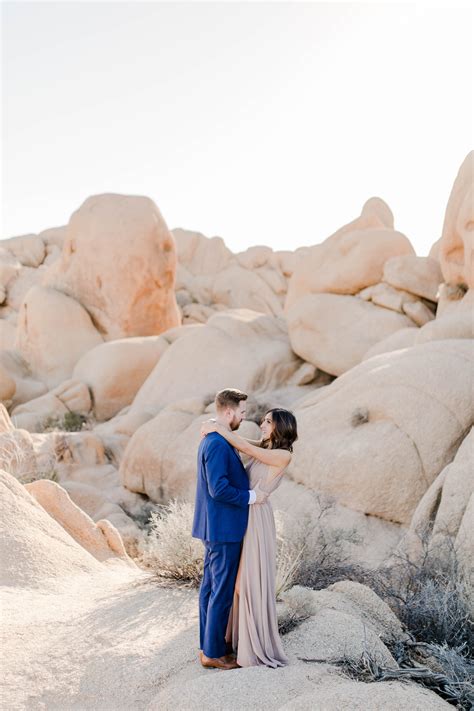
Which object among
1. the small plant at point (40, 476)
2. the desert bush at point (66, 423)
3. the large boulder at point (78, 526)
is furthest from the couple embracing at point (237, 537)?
the desert bush at point (66, 423)

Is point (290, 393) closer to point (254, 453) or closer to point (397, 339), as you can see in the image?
point (397, 339)

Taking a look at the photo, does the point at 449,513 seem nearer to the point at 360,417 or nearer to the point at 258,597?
the point at 360,417

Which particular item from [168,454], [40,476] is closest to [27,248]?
[40,476]

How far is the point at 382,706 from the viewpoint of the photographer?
334cm

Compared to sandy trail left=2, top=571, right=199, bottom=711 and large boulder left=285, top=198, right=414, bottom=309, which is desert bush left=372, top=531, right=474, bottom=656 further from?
large boulder left=285, top=198, right=414, bottom=309

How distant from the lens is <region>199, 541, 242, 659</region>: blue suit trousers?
4277 millimetres

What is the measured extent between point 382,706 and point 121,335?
18.1 metres

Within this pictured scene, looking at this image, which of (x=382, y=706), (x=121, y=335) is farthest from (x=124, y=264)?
(x=382, y=706)

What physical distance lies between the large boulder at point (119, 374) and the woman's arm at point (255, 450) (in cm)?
1299

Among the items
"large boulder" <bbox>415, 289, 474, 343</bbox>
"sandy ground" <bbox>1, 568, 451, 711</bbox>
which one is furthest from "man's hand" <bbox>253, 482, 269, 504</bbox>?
"large boulder" <bbox>415, 289, 474, 343</bbox>

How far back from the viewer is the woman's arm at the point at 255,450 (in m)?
4.34

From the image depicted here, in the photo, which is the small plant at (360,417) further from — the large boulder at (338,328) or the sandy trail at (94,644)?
the large boulder at (338,328)

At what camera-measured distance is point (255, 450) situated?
435cm

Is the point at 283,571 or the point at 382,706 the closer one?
the point at 382,706
